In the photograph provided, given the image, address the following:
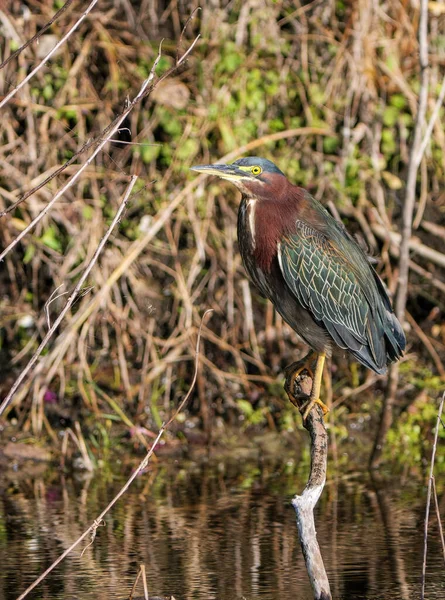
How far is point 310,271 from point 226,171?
1.91 feet

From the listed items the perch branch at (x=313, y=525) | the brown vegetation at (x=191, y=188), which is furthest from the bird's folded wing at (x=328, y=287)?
the brown vegetation at (x=191, y=188)

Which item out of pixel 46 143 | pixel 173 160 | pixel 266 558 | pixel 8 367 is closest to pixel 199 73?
pixel 173 160

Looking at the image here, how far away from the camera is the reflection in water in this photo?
150 inches

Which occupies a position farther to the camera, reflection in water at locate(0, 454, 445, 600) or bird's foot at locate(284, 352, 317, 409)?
bird's foot at locate(284, 352, 317, 409)

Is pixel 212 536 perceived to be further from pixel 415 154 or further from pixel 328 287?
pixel 415 154

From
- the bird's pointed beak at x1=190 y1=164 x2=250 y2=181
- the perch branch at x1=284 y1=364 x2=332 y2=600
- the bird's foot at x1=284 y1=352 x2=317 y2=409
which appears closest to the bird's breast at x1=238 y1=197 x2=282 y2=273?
the bird's pointed beak at x1=190 y1=164 x2=250 y2=181

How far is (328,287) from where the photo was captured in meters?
4.22

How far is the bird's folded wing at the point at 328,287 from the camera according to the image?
4090mm

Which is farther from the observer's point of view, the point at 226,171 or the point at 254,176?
the point at 254,176

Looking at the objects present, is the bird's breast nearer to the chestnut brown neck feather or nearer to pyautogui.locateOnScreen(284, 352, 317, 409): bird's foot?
the chestnut brown neck feather

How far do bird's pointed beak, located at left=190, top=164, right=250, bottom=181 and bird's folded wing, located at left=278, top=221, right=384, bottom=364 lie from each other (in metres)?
0.34

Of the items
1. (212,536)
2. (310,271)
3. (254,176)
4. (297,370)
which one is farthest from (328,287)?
(212,536)

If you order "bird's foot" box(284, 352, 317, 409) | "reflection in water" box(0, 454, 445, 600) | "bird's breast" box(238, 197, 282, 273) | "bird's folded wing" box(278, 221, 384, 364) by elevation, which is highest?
"bird's breast" box(238, 197, 282, 273)

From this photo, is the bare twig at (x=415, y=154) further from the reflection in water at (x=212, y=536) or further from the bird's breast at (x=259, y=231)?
the bird's breast at (x=259, y=231)
